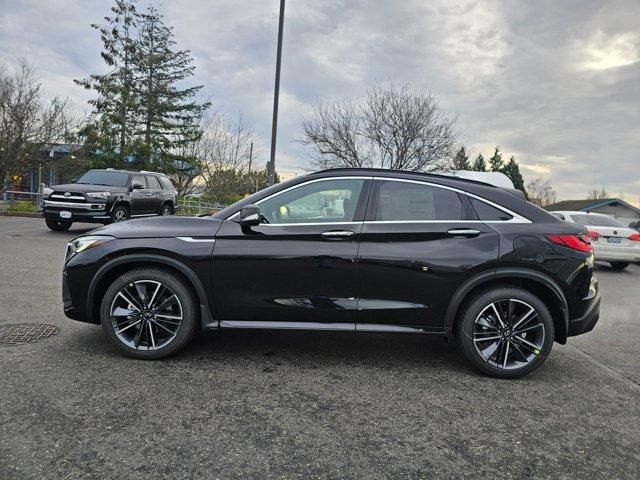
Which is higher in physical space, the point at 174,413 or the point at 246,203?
the point at 246,203

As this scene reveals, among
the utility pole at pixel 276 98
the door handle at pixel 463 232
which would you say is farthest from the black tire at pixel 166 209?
the door handle at pixel 463 232

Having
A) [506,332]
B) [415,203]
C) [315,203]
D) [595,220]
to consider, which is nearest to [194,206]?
[595,220]

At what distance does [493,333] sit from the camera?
3.73 meters

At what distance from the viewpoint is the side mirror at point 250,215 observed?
3625 millimetres

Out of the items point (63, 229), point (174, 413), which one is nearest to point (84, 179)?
point (63, 229)

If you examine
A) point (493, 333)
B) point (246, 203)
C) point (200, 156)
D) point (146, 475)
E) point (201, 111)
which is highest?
point (201, 111)

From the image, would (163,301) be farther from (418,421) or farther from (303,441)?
(418,421)

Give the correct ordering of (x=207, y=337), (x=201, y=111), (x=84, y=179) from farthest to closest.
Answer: (x=201, y=111)
(x=84, y=179)
(x=207, y=337)

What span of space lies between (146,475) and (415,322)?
7.32 feet

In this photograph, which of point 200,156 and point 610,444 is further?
point 200,156

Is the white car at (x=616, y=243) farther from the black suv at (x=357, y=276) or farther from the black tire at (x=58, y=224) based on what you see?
the black tire at (x=58, y=224)

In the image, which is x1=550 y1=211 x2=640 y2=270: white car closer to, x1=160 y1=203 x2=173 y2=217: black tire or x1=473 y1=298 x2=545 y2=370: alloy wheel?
x1=473 y1=298 x2=545 y2=370: alloy wheel

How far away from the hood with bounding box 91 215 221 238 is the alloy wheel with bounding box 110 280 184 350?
40cm

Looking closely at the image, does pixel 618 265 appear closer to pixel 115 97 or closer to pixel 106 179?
pixel 106 179
